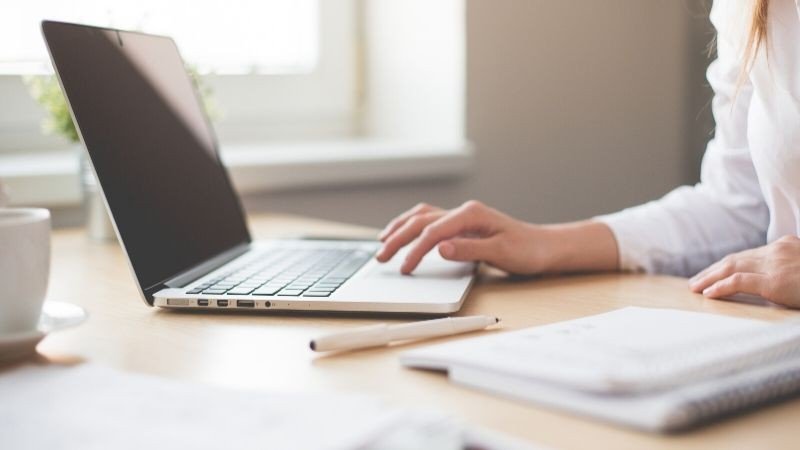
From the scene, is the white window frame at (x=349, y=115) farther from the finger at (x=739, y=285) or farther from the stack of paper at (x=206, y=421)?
the stack of paper at (x=206, y=421)

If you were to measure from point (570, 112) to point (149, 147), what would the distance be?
44.6 inches

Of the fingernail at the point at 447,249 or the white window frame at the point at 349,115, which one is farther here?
the white window frame at the point at 349,115

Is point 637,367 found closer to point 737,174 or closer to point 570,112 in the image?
point 737,174

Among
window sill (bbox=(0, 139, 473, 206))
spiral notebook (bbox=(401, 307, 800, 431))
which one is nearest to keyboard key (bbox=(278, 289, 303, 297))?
spiral notebook (bbox=(401, 307, 800, 431))

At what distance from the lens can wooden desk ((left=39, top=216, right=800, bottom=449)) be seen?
508 millimetres

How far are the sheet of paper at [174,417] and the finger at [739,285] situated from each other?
46 centimetres

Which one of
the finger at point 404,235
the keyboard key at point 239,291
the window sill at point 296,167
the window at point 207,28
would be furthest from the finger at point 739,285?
the window at point 207,28

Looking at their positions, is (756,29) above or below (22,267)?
above

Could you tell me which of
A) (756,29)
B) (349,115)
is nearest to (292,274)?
(756,29)

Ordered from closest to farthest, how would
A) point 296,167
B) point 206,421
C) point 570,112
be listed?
point 206,421, point 296,167, point 570,112

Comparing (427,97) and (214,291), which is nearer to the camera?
(214,291)

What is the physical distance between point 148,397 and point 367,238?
0.70m

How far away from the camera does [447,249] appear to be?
941 millimetres

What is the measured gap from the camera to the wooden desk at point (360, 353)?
51 cm
